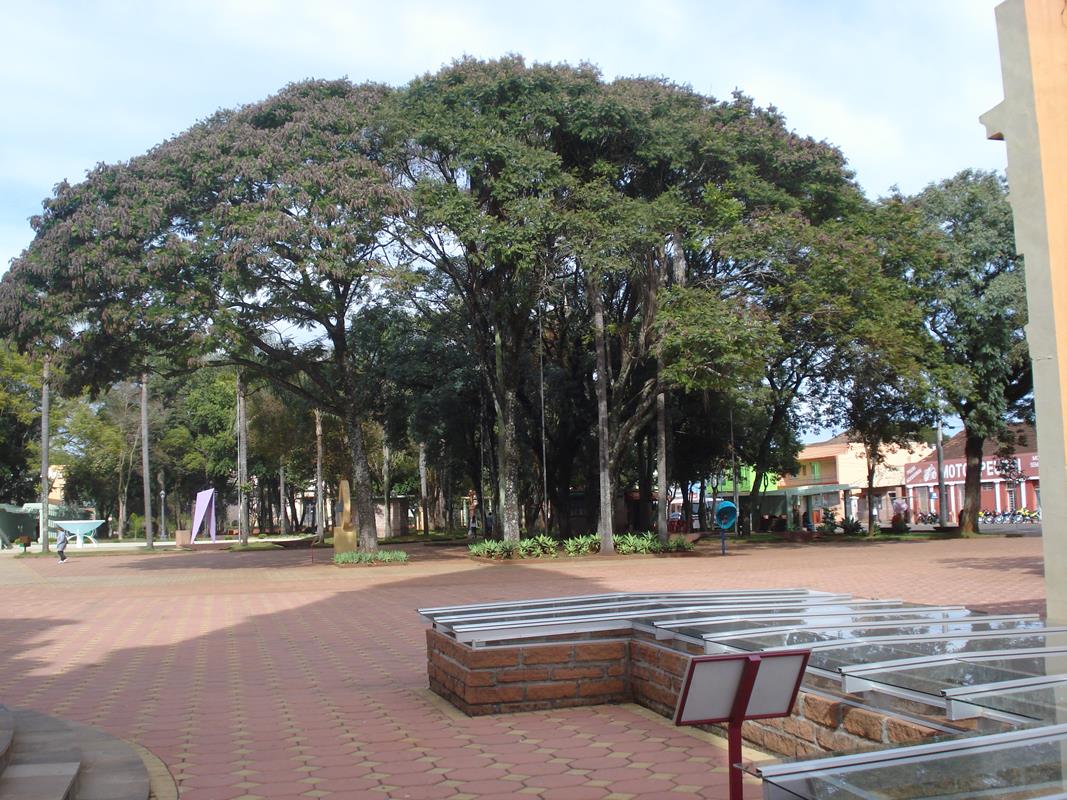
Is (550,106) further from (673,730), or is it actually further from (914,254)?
(673,730)

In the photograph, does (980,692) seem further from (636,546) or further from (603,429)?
(636,546)

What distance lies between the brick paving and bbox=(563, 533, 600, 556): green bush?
5.09 meters

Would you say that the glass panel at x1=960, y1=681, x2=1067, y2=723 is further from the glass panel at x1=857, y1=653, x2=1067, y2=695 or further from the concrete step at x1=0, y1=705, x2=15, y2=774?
the concrete step at x1=0, y1=705, x2=15, y2=774

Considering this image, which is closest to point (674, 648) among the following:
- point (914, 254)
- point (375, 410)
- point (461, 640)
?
point (461, 640)

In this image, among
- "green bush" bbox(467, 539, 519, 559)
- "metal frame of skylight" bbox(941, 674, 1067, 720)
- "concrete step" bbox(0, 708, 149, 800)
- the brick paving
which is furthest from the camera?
"green bush" bbox(467, 539, 519, 559)

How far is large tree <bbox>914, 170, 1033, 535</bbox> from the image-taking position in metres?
31.3

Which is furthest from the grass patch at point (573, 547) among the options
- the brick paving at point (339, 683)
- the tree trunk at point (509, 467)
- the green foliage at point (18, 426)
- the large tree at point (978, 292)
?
the green foliage at point (18, 426)

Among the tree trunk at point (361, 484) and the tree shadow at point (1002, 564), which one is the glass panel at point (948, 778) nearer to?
the tree shadow at point (1002, 564)

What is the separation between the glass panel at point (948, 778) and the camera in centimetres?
270

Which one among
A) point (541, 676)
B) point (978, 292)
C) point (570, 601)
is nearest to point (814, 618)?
point (541, 676)

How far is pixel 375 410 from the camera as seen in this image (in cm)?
3641

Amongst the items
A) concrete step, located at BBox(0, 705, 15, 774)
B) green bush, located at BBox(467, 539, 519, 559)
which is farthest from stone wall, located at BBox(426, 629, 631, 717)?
green bush, located at BBox(467, 539, 519, 559)

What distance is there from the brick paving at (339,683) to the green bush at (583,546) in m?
5.09

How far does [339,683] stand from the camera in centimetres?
828
